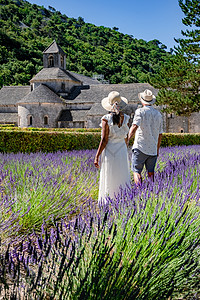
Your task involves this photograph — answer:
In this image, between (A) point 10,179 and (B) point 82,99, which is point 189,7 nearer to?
(A) point 10,179

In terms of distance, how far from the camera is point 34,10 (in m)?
152

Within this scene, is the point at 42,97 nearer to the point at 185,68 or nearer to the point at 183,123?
the point at 183,123

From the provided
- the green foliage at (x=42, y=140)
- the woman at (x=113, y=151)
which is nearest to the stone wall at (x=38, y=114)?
the green foliage at (x=42, y=140)

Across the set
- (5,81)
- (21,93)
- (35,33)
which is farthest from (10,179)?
(35,33)

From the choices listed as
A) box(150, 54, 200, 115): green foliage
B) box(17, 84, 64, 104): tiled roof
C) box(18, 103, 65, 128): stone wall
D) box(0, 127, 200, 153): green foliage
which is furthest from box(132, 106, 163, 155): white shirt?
box(17, 84, 64, 104): tiled roof

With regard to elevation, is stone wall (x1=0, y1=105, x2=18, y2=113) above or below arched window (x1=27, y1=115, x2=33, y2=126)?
above

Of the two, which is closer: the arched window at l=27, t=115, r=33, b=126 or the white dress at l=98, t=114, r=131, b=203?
the white dress at l=98, t=114, r=131, b=203

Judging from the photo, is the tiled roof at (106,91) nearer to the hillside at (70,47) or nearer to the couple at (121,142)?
the couple at (121,142)

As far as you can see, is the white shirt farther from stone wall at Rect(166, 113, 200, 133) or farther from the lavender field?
stone wall at Rect(166, 113, 200, 133)

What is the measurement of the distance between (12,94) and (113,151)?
4727cm

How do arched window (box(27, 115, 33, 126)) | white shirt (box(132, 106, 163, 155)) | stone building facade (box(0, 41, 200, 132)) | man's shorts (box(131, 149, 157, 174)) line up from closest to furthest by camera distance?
white shirt (box(132, 106, 163, 155)), man's shorts (box(131, 149, 157, 174)), stone building facade (box(0, 41, 200, 132)), arched window (box(27, 115, 33, 126))

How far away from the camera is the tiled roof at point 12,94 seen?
154ft

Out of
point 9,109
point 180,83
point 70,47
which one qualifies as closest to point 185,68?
point 180,83

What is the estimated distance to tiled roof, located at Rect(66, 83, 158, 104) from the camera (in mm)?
41344
